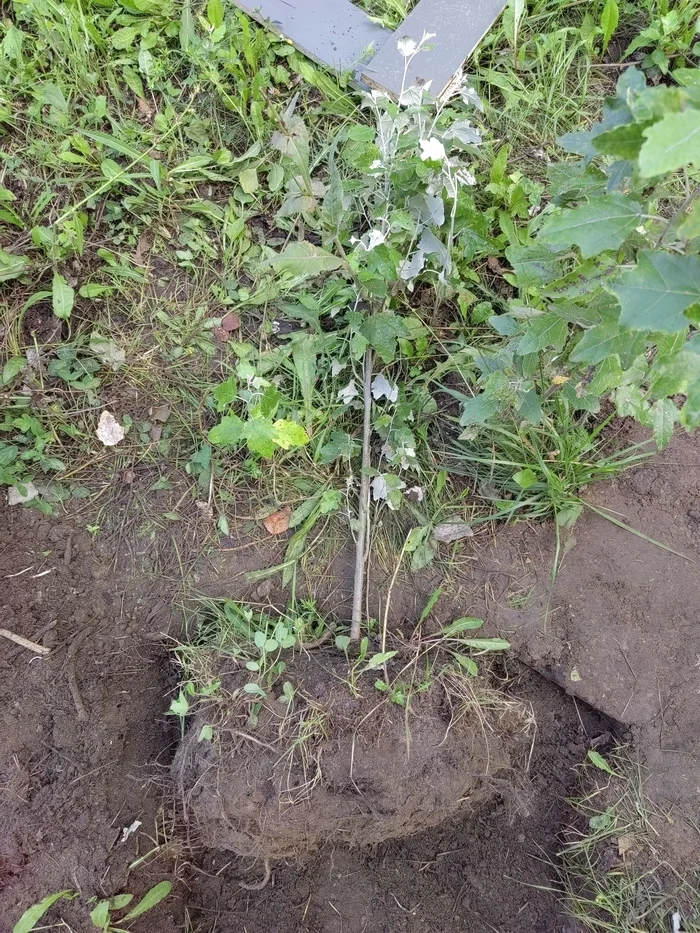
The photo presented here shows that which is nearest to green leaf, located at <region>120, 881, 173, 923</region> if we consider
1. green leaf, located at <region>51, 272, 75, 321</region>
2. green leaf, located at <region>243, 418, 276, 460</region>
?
green leaf, located at <region>243, 418, 276, 460</region>

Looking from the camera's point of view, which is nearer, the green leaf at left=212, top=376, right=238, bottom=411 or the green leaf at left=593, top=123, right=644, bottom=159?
the green leaf at left=593, top=123, right=644, bottom=159

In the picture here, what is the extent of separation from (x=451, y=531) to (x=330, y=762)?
2.68 ft

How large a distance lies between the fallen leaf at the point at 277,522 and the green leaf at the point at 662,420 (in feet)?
3.81

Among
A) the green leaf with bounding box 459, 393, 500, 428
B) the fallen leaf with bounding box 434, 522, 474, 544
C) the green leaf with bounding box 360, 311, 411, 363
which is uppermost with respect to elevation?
the green leaf with bounding box 360, 311, 411, 363

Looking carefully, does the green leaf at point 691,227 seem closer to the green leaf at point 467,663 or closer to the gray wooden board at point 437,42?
the green leaf at point 467,663

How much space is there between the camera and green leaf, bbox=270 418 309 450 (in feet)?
6.31

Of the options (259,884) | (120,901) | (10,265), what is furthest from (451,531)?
(10,265)

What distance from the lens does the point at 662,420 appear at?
158 centimetres

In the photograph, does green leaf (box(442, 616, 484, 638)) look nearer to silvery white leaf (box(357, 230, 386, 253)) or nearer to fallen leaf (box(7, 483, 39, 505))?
silvery white leaf (box(357, 230, 386, 253))

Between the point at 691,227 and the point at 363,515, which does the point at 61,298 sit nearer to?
the point at 363,515

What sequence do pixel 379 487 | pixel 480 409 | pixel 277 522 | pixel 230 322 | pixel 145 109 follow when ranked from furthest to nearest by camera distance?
pixel 145 109, pixel 230 322, pixel 277 522, pixel 379 487, pixel 480 409

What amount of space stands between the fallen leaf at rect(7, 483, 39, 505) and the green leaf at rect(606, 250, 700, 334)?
1920mm

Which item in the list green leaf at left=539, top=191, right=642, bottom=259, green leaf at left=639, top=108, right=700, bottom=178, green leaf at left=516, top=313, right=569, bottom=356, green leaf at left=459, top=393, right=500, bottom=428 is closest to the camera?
green leaf at left=639, top=108, right=700, bottom=178

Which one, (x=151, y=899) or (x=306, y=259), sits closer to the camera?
(x=151, y=899)
